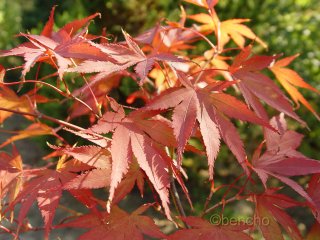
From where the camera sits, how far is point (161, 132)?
3.06 feet

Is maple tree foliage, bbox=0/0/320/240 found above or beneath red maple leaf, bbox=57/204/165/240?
above

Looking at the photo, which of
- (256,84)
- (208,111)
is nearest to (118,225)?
(208,111)

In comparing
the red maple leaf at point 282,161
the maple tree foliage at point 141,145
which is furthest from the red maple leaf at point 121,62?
the red maple leaf at point 282,161

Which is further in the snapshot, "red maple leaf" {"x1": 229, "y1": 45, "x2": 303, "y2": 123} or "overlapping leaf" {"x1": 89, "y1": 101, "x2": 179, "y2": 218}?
"red maple leaf" {"x1": 229, "y1": 45, "x2": 303, "y2": 123}

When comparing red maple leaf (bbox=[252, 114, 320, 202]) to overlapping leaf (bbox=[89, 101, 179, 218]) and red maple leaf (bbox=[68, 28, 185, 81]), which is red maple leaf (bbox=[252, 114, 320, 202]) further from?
red maple leaf (bbox=[68, 28, 185, 81])

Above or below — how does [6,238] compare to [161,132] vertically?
below

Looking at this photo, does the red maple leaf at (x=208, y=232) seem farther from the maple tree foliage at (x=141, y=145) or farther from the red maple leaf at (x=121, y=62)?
the red maple leaf at (x=121, y=62)

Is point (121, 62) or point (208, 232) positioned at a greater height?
point (121, 62)

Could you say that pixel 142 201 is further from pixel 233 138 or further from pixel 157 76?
pixel 233 138

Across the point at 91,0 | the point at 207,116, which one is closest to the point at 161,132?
the point at 207,116

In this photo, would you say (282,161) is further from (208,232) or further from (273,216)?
(208,232)

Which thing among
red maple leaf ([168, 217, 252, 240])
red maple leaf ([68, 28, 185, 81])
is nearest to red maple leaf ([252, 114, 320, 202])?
red maple leaf ([168, 217, 252, 240])

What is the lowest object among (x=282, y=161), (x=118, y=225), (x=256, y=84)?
(x=118, y=225)

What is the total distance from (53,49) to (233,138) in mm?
398
